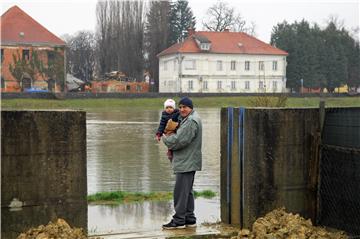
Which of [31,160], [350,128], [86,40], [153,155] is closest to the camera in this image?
[31,160]

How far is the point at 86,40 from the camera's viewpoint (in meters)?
103

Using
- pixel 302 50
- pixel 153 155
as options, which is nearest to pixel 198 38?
pixel 302 50

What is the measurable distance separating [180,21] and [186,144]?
83.4 m

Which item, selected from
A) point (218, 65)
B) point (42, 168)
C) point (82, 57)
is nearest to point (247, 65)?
point (218, 65)

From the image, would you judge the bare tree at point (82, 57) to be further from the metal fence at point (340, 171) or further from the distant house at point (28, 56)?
the metal fence at point (340, 171)

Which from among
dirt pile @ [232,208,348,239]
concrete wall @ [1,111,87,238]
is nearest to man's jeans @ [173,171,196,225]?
dirt pile @ [232,208,348,239]

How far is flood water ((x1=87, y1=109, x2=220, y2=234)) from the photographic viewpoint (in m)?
8.20

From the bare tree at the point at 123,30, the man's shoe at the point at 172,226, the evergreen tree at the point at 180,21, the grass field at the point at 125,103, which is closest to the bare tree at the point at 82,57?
the evergreen tree at the point at 180,21

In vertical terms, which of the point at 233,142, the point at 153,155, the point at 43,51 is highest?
the point at 43,51

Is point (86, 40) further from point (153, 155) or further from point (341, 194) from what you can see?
point (341, 194)

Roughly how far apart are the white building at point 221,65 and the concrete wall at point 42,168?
70386mm

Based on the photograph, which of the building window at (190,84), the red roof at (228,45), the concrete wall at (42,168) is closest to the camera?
the concrete wall at (42,168)

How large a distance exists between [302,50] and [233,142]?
78978 millimetres

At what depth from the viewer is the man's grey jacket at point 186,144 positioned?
24.4 ft
